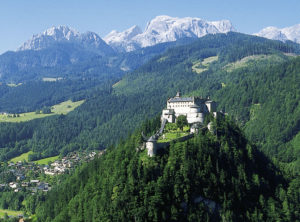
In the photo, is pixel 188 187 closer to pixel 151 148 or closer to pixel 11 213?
pixel 151 148

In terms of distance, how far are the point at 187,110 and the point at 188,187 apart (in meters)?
37.4

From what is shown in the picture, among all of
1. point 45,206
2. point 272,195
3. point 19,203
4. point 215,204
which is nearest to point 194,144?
point 215,204

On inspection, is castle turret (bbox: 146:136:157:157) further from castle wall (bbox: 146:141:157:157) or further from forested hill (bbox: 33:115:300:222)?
forested hill (bbox: 33:115:300:222)

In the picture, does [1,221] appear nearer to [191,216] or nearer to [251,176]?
[191,216]

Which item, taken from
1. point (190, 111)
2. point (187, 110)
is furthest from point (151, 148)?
point (187, 110)

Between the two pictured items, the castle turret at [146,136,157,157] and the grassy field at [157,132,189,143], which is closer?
the castle turret at [146,136,157,157]

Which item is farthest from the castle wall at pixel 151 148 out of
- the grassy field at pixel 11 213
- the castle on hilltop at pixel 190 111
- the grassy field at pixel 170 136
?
the grassy field at pixel 11 213

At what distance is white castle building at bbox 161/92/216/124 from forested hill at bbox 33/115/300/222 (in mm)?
5464

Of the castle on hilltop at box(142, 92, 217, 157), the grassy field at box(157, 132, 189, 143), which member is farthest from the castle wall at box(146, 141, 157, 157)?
the castle on hilltop at box(142, 92, 217, 157)

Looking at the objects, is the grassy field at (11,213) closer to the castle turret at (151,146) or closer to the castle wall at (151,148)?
the castle wall at (151,148)

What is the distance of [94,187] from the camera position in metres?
113

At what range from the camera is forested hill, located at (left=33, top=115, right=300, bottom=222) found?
3676 inches

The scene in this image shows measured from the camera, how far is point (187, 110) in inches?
5059

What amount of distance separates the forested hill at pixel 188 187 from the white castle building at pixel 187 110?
546 cm
